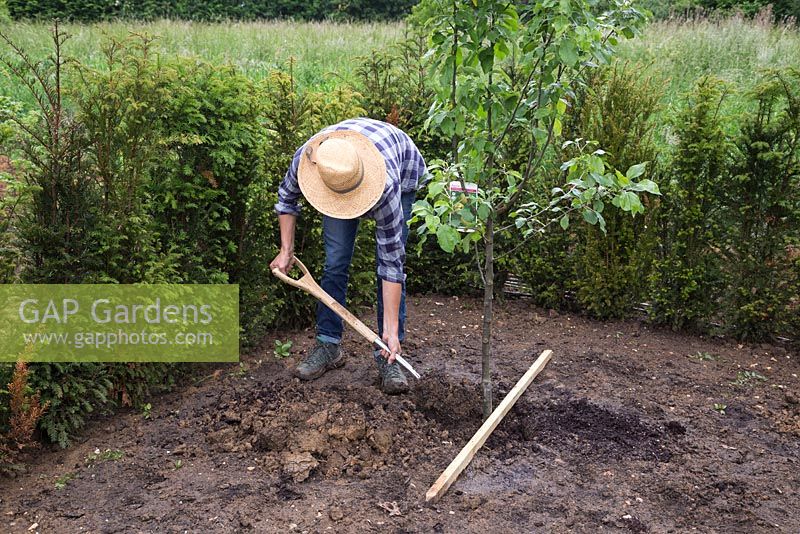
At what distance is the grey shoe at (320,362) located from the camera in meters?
4.26

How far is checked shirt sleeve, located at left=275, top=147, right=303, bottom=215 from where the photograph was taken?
382cm

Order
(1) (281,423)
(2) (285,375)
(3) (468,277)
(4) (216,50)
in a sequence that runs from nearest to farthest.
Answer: (1) (281,423) → (2) (285,375) → (3) (468,277) → (4) (216,50)

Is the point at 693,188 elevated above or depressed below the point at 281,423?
above

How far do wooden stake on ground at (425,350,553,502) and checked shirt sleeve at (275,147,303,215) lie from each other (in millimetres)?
1629

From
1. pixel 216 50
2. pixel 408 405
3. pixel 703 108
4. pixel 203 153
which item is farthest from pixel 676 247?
pixel 216 50

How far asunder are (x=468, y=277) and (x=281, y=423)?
8.31 feet

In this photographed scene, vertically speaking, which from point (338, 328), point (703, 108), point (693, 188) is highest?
point (703, 108)

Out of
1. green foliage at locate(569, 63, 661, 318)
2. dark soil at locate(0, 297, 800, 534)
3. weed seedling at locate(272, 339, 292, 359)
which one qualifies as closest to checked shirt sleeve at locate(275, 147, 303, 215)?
dark soil at locate(0, 297, 800, 534)

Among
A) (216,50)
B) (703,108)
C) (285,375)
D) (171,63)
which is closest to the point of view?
(171,63)

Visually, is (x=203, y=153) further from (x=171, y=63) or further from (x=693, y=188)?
(x=693, y=188)

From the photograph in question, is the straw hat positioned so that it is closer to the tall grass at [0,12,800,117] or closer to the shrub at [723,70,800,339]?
the shrub at [723,70,800,339]

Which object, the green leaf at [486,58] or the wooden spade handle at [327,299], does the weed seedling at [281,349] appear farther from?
the green leaf at [486,58]

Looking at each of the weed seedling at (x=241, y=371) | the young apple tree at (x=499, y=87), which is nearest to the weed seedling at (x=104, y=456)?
the weed seedling at (x=241, y=371)

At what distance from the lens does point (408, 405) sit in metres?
3.92
